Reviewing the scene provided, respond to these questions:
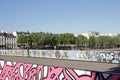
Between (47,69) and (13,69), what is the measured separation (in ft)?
8.32

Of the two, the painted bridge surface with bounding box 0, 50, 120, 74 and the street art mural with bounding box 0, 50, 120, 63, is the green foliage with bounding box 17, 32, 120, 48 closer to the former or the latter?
the painted bridge surface with bounding box 0, 50, 120, 74

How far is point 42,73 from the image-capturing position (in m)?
9.56

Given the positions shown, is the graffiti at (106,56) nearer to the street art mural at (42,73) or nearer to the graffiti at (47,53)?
the graffiti at (47,53)

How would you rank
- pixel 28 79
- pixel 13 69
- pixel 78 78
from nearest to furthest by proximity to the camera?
pixel 78 78 < pixel 28 79 < pixel 13 69

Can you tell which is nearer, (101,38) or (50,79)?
(50,79)

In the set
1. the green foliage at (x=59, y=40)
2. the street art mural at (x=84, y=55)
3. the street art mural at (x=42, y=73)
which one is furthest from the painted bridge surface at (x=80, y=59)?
the green foliage at (x=59, y=40)

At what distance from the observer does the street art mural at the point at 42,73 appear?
7.49 metres

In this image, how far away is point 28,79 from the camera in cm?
1024

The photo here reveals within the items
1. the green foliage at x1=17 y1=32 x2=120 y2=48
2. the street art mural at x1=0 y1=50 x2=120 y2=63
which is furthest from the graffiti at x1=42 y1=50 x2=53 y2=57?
the green foliage at x1=17 y1=32 x2=120 y2=48

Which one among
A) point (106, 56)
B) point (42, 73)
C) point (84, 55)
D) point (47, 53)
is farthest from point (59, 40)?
point (42, 73)

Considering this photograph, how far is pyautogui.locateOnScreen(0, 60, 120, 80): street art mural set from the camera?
7493 mm

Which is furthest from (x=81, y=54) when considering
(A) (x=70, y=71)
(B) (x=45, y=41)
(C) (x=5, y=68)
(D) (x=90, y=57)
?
(B) (x=45, y=41)

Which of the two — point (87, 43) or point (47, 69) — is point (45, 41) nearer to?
point (87, 43)

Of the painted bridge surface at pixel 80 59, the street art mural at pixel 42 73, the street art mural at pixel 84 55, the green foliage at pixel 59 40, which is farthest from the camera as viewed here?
the green foliage at pixel 59 40
